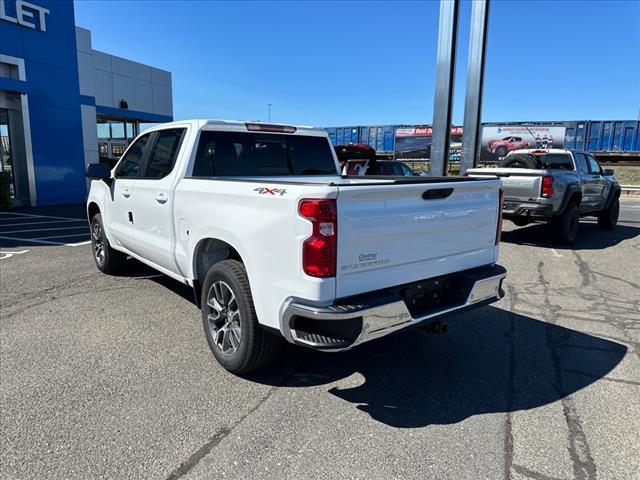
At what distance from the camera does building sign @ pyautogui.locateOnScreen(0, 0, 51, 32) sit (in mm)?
13805

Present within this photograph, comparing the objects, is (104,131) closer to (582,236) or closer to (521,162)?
(521,162)

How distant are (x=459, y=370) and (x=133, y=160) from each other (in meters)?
4.05

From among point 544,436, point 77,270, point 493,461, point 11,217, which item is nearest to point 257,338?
point 493,461

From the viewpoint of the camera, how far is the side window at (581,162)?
10.3 meters

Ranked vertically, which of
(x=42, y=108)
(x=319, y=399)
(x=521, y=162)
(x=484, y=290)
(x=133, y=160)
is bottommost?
(x=319, y=399)

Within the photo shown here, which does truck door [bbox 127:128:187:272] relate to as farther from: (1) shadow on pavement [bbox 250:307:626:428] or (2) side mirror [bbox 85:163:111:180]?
(1) shadow on pavement [bbox 250:307:626:428]

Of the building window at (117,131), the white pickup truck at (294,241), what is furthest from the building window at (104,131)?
the white pickup truck at (294,241)

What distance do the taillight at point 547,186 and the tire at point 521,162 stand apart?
154cm

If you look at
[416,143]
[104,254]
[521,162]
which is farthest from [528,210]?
[416,143]

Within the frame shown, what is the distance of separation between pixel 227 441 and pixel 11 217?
502 inches

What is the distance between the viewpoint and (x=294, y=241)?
2822mm

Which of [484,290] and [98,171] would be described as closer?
[484,290]

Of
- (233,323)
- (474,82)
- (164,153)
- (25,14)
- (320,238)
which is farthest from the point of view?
(25,14)

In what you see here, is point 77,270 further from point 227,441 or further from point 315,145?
point 227,441
